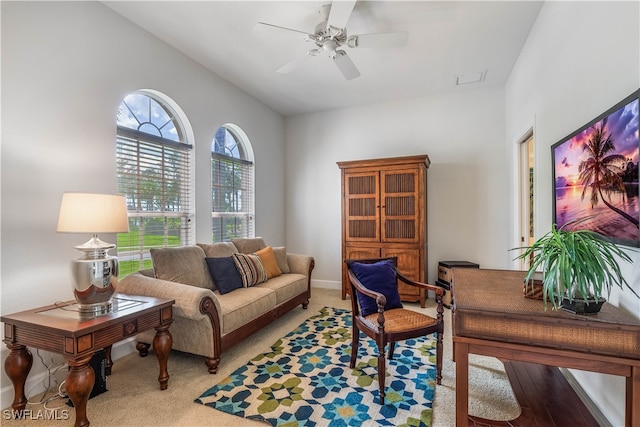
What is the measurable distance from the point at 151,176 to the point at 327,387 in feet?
8.33

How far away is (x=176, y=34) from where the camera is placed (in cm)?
293

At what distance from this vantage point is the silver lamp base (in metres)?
1.81

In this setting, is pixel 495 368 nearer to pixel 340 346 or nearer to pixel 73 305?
pixel 340 346

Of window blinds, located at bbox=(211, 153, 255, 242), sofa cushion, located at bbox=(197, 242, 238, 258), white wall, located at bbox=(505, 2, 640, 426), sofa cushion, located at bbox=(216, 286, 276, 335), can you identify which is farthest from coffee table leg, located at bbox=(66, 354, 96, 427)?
white wall, located at bbox=(505, 2, 640, 426)

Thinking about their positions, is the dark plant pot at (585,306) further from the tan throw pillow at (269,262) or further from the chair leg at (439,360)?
the tan throw pillow at (269,262)

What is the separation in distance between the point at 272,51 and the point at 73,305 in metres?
2.86

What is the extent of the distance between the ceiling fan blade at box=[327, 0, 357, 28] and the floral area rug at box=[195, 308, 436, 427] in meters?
2.60

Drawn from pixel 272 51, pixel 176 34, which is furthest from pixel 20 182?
pixel 272 51

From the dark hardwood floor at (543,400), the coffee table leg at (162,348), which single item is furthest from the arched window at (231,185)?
the dark hardwood floor at (543,400)

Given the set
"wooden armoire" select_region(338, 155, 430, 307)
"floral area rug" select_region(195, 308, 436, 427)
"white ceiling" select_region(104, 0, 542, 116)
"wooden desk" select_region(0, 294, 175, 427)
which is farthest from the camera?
"wooden armoire" select_region(338, 155, 430, 307)

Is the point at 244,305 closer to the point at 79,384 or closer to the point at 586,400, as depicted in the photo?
the point at 79,384

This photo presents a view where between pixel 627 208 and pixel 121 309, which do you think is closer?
pixel 627 208

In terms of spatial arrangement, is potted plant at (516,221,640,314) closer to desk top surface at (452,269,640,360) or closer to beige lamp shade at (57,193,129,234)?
desk top surface at (452,269,640,360)

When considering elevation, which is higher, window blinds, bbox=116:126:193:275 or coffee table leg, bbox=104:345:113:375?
window blinds, bbox=116:126:193:275
